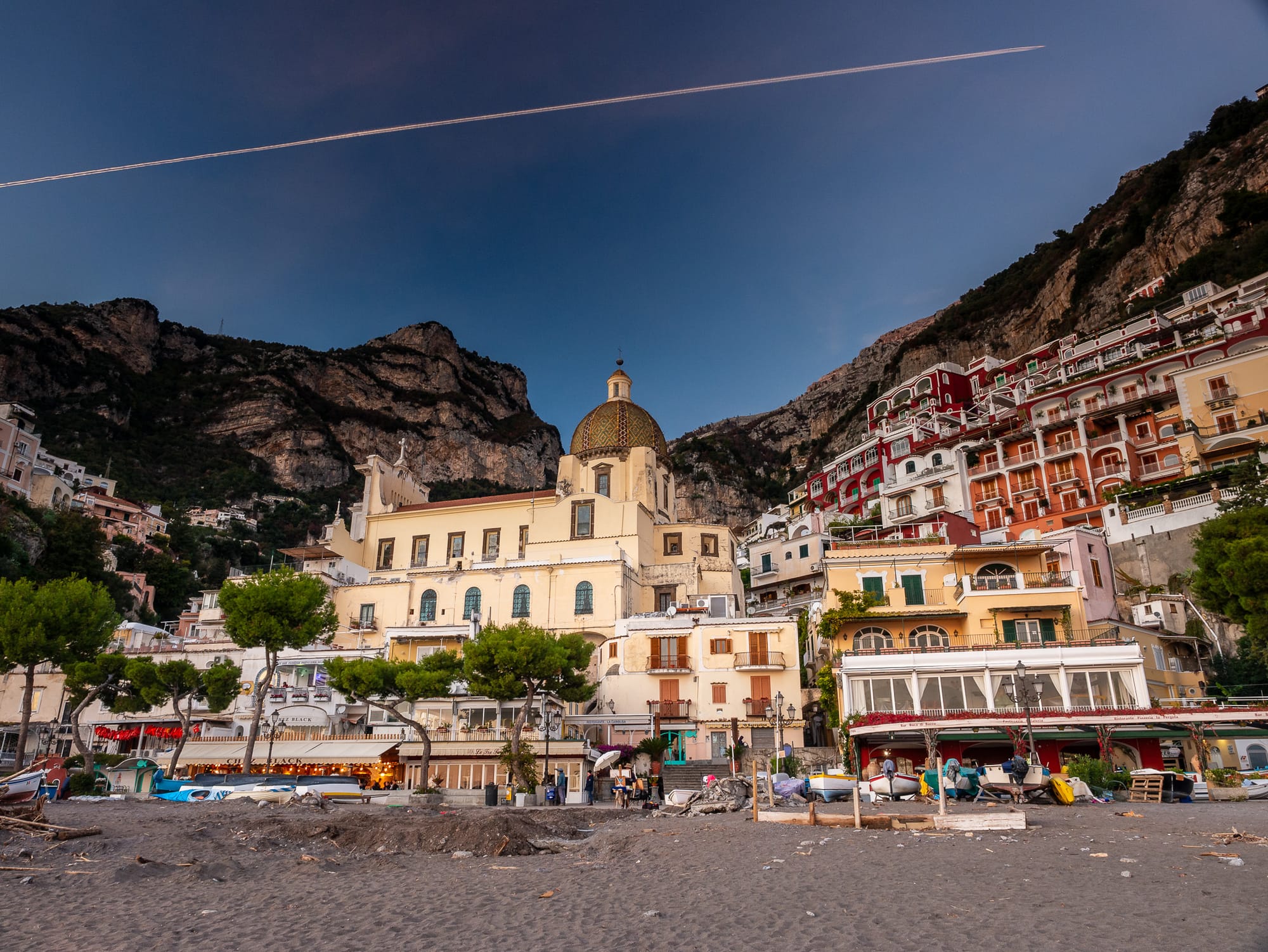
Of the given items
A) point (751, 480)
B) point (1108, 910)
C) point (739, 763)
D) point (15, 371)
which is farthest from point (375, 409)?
point (1108, 910)

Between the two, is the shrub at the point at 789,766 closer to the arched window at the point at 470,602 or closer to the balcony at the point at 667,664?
the balcony at the point at 667,664

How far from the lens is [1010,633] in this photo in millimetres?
33500

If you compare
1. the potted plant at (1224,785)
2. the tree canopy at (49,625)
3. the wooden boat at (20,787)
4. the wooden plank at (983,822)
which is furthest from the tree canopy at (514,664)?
the potted plant at (1224,785)

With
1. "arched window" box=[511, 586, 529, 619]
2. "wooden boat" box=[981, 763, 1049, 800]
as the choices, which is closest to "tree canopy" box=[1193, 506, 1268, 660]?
"wooden boat" box=[981, 763, 1049, 800]

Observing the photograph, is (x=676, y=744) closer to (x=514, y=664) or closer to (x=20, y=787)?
(x=514, y=664)

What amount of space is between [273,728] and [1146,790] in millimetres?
30040

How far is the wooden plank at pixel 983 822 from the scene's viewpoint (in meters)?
14.7

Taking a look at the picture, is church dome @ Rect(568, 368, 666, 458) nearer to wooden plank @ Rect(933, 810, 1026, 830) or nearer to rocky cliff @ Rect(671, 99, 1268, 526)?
wooden plank @ Rect(933, 810, 1026, 830)

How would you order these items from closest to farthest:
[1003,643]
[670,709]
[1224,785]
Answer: [1224,785]
[1003,643]
[670,709]

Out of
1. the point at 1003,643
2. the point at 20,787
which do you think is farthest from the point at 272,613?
the point at 1003,643

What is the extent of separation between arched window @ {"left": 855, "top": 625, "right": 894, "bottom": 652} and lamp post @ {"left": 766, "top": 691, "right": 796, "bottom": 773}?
3.70 m

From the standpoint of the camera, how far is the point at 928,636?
34.5m

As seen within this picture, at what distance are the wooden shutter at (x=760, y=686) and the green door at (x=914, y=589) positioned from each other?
687 centimetres

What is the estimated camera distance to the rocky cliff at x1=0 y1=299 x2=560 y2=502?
121062 millimetres
